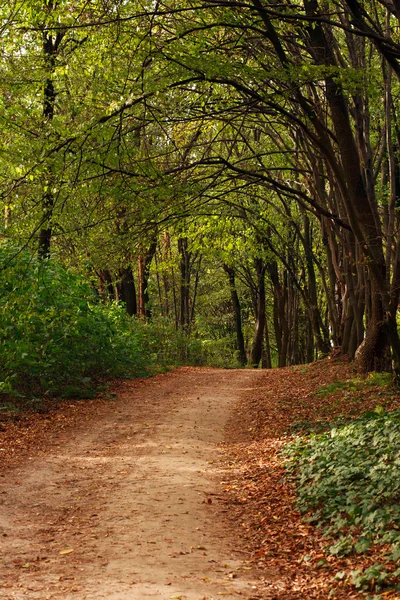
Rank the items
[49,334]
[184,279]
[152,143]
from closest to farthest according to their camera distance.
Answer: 1. [49,334]
2. [152,143]
3. [184,279]

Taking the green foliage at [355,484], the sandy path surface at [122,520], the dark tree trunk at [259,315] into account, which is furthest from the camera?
the dark tree trunk at [259,315]

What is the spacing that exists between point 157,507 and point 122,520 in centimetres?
46

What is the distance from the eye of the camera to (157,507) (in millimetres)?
6332

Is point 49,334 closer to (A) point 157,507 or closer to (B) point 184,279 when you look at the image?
(A) point 157,507

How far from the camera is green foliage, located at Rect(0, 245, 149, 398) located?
1043 centimetres

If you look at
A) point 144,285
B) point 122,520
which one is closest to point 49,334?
point 122,520

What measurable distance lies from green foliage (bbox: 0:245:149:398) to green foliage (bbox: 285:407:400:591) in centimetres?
476

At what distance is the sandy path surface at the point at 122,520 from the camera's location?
Answer: 4.62 m

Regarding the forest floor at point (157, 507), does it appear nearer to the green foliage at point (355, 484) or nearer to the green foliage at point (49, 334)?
the green foliage at point (355, 484)

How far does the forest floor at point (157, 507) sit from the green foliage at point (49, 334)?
30.2 inches

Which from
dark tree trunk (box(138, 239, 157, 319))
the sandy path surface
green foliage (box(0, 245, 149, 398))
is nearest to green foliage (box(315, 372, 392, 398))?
the sandy path surface

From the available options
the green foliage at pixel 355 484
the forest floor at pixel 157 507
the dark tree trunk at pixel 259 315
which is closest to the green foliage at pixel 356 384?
the forest floor at pixel 157 507

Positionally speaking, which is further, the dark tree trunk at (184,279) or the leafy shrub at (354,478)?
the dark tree trunk at (184,279)

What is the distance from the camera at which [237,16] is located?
9.73 meters
